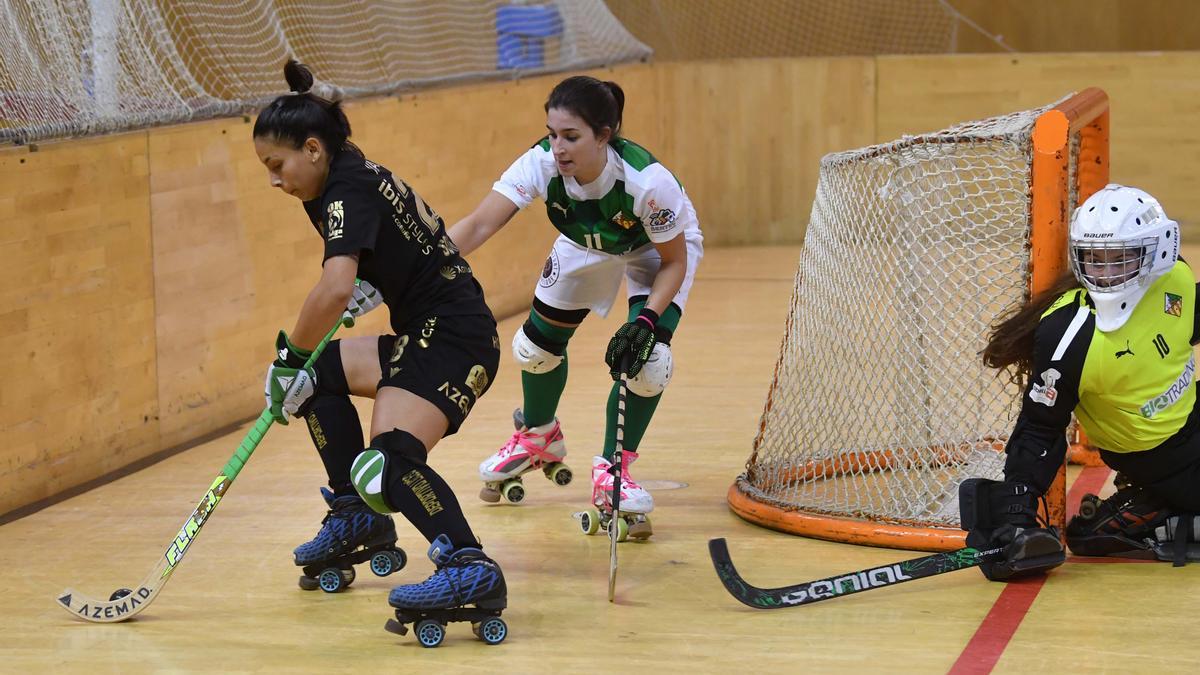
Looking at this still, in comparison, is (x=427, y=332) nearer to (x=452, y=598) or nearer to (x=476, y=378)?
(x=476, y=378)

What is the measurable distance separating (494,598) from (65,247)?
2.08m

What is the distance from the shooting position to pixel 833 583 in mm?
3312

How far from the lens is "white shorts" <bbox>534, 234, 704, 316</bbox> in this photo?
13.2 feet

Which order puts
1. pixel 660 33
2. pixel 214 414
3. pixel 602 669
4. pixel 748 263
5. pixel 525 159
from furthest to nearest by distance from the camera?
1. pixel 660 33
2. pixel 748 263
3. pixel 214 414
4. pixel 525 159
5. pixel 602 669

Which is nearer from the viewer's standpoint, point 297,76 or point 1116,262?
point 297,76

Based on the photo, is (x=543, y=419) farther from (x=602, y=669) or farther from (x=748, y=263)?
(x=748, y=263)

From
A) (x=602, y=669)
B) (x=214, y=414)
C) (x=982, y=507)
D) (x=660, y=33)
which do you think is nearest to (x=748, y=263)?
(x=660, y=33)

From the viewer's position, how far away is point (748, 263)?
8.88 m

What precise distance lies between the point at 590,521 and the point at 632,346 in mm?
533

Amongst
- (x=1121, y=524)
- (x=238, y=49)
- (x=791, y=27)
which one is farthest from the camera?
(x=791, y=27)

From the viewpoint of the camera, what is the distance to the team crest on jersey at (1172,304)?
347 cm

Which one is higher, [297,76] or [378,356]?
[297,76]

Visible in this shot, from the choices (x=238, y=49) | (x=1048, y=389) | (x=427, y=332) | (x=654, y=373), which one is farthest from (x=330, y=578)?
(x=238, y=49)

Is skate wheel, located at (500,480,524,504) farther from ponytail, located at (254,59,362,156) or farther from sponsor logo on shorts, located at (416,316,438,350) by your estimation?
ponytail, located at (254,59,362,156)
